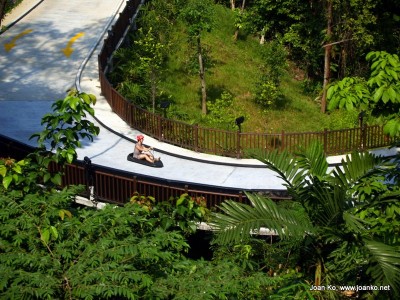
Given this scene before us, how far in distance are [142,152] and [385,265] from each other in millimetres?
12838

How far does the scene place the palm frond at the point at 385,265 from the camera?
10.5 metres

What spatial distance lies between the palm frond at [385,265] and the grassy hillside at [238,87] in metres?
16.6

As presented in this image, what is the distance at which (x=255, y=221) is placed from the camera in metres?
11.6

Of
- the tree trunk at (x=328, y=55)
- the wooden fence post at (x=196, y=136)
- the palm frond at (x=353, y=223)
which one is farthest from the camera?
the tree trunk at (x=328, y=55)

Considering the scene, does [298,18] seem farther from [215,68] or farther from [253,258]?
[253,258]

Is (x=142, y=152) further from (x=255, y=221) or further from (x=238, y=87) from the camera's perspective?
(x=255, y=221)

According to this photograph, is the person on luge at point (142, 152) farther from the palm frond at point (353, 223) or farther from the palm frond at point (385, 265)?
the palm frond at point (385, 265)

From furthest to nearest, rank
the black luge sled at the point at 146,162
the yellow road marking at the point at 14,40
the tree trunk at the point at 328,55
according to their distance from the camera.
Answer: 1. the yellow road marking at the point at 14,40
2. the tree trunk at the point at 328,55
3. the black luge sled at the point at 146,162

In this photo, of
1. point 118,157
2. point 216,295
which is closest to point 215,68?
point 118,157

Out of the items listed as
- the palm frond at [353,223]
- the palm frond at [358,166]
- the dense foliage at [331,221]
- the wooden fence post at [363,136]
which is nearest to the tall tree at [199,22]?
the wooden fence post at [363,136]

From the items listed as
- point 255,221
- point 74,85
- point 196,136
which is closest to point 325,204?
point 255,221

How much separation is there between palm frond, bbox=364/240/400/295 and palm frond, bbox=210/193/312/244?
108 cm

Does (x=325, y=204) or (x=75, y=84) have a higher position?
(x=325, y=204)

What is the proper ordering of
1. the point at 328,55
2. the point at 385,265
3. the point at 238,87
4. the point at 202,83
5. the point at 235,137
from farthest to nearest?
the point at 238,87 < the point at 328,55 < the point at 202,83 < the point at 235,137 < the point at 385,265
